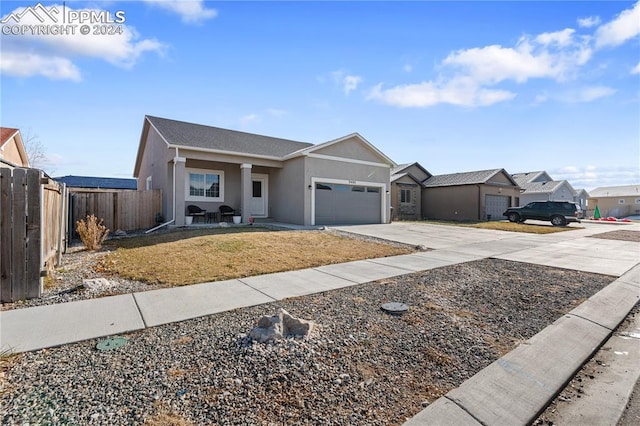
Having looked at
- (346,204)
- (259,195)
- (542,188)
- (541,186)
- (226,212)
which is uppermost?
(541,186)

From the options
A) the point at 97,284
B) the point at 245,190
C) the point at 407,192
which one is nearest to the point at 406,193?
the point at 407,192

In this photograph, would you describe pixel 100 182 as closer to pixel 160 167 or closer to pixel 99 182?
pixel 99 182

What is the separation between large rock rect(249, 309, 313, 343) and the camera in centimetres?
334

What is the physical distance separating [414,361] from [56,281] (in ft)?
20.2

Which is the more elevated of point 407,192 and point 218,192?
point 407,192

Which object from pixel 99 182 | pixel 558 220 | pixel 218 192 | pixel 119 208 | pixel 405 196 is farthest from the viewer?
pixel 99 182

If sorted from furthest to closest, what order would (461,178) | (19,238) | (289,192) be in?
1. (461,178)
2. (289,192)
3. (19,238)

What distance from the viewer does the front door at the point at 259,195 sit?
57.8 feet

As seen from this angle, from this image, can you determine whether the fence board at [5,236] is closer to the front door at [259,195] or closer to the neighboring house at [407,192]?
the front door at [259,195]

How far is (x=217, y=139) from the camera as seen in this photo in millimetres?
16188

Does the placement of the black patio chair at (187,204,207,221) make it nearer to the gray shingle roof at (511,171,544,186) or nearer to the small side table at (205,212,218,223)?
the small side table at (205,212,218,223)

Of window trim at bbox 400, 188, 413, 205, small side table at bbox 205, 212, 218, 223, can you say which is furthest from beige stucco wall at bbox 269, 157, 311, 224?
window trim at bbox 400, 188, 413, 205

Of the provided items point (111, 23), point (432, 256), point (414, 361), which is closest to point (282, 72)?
point (111, 23)

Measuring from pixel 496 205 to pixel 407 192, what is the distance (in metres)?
7.73
